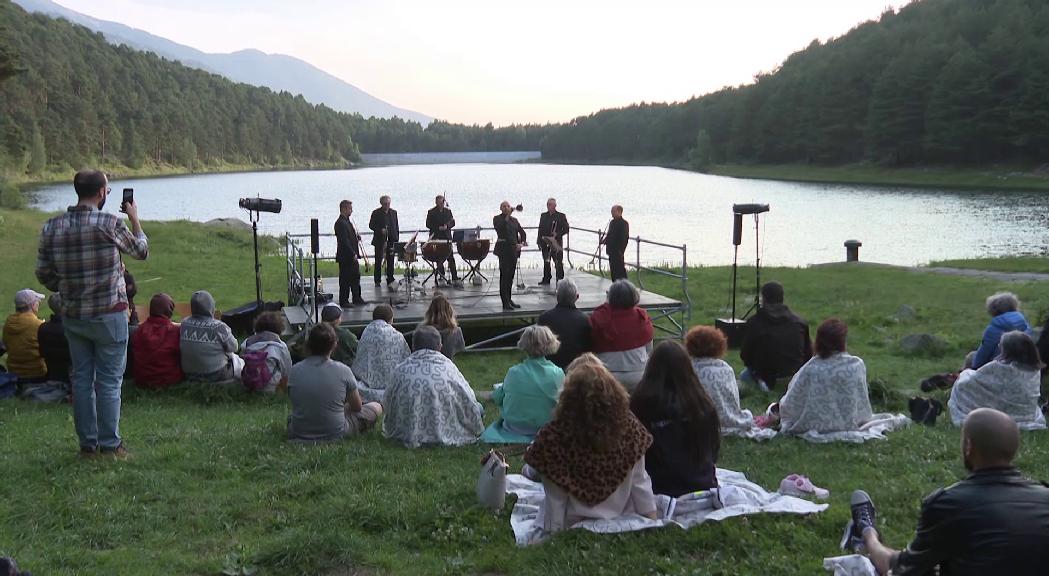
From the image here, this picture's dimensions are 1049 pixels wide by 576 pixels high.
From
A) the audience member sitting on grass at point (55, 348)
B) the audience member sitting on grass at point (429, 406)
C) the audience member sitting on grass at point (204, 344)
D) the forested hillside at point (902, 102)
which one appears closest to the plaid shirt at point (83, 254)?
the audience member sitting on grass at point (429, 406)

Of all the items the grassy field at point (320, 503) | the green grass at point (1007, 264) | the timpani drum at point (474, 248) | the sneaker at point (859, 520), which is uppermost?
the timpani drum at point (474, 248)

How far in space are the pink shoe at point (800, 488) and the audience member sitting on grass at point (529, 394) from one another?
177 centimetres

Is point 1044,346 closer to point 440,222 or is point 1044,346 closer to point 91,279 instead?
point 91,279

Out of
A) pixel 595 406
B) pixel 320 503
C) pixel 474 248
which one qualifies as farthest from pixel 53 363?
pixel 474 248

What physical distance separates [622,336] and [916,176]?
64107 mm

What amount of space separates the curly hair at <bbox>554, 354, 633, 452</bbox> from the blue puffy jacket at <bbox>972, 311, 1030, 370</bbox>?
465 cm

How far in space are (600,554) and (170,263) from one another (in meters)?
19.2

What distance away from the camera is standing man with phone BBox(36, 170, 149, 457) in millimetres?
5340

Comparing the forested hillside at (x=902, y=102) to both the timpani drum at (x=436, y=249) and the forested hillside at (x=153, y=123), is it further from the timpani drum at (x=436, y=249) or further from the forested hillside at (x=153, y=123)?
the timpani drum at (x=436, y=249)

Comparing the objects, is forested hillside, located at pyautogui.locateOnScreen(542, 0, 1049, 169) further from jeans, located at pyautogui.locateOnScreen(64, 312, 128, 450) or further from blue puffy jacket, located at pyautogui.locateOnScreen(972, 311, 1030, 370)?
jeans, located at pyautogui.locateOnScreen(64, 312, 128, 450)

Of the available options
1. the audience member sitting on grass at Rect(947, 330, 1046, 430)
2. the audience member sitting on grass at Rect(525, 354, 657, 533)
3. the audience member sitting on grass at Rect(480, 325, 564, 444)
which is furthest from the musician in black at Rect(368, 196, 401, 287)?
the audience member sitting on grass at Rect(525, 354, 657, 533)

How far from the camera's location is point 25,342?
325 inches

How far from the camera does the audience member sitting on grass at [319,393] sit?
20.9ft

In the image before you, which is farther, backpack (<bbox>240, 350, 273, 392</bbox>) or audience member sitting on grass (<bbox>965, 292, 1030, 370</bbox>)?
backpack (<bbox>240, 350, 273, 392</bbox>)
